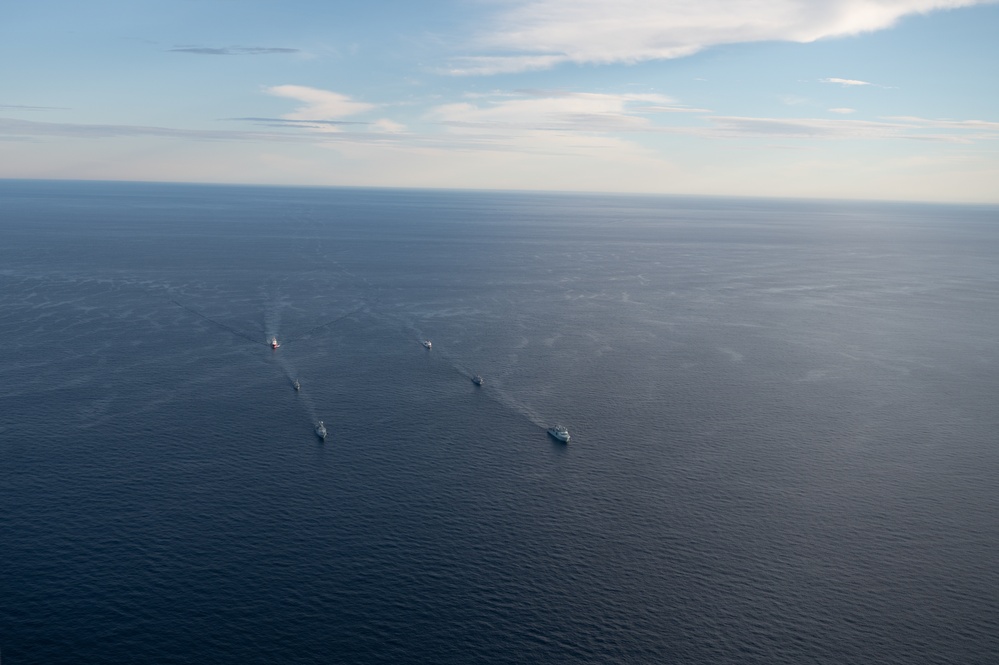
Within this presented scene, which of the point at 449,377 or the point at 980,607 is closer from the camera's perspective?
the point at 980,607

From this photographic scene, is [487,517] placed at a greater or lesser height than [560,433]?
lesser

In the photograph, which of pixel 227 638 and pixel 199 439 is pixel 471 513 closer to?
pixel 227 638

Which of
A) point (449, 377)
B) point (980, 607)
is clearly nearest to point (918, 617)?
point (980, 607)

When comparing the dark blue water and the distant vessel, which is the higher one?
the distant vessel

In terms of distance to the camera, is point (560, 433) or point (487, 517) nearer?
point (487, 517)

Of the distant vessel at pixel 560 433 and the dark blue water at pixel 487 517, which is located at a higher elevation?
the distant vessel at pixel 560 433

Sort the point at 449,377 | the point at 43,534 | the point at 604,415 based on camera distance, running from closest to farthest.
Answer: the point at 43,534 < the point at 604,415 < the point at 449,377

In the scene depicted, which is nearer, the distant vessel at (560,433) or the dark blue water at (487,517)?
the dark blue water at (487,517)

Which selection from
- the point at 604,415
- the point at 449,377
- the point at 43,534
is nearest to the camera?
the point at 43,534
